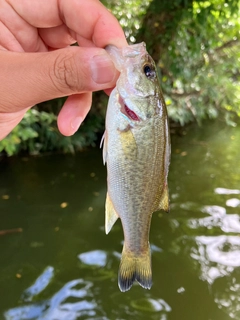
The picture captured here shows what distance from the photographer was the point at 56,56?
169 cm

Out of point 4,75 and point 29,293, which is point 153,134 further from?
point 29,293

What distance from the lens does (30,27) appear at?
230 cm

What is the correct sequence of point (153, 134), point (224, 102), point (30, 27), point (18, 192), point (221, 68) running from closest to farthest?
point (153, 134), point (30, 27), point (18, 192), point (221, 68), point (224, 102)

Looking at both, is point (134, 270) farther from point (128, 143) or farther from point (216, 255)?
point (216, 255)

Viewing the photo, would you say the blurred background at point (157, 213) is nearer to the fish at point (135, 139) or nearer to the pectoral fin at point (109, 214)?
the pectoral fin at point (109, 214)

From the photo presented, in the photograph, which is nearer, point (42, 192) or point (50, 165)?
point (42, 192)

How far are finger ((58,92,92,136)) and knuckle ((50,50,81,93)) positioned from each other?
0.41 m

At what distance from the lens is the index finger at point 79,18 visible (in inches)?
78.0

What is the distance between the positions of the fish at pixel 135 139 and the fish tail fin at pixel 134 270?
0.66 ft

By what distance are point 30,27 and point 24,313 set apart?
2.64 metres

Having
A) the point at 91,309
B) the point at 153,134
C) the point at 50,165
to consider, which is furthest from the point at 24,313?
the point at 50,165

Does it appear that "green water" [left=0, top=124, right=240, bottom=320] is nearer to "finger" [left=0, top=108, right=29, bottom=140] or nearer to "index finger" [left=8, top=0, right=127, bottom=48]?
"finger" [left=0, top=108, right=29, bottom=140]

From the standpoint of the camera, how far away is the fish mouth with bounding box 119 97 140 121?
1821mm

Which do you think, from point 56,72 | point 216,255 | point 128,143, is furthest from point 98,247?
point 56,72
